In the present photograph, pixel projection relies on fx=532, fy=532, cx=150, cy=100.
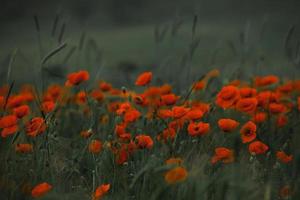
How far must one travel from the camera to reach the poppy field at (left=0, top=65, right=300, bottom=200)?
153 cm

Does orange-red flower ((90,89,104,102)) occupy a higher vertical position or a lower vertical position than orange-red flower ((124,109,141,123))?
lower

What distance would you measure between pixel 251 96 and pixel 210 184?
2.96ft

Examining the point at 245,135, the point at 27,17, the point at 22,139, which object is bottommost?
the point at 27,17

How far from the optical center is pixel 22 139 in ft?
7.38

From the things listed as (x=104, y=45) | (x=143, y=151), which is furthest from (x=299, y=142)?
(x=104, y=45)

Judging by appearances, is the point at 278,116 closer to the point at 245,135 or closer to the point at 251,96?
the point at 251,96

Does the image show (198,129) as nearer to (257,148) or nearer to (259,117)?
(257,148)

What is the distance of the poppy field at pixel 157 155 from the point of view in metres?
1.53

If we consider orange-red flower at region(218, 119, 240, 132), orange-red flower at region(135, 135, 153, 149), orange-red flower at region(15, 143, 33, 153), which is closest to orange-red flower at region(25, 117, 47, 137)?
orange-red flower at region(15, 143, 33, 153)

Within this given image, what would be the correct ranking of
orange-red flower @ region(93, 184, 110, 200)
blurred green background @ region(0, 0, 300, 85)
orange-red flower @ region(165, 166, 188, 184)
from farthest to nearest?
1. blurred green background @ region(0, 0, 300, 85)
2. orange-red flower @ region(93, 184, 110, 200)
3. orange-red flower @ region(165, 166, 188, 184)

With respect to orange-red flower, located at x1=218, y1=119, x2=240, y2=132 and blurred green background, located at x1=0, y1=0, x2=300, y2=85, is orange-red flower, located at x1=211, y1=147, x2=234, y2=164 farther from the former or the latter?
blurred green background, located at x1=0, y1=0, x2=300, y2=85

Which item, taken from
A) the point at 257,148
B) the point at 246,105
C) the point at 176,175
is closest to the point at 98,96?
the point at 246,105

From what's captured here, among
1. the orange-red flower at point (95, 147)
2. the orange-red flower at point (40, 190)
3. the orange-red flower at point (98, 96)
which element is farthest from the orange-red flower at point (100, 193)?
the orange-red flower at point (98, 96)

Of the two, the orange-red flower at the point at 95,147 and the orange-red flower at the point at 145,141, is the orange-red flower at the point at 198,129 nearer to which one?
the orange-red flower at the point at 145,141
